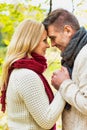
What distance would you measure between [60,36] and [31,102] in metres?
0.45

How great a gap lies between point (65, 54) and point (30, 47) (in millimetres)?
218

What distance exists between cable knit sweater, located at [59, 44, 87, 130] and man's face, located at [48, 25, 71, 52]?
17 centimetres

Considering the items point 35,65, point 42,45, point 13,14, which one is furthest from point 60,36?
point 13,14

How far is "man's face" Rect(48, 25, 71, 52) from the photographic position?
7.12 ft

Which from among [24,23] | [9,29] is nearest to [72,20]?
[24,23]

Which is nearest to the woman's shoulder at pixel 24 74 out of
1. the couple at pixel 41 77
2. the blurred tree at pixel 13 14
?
the couple at pixel 41 77

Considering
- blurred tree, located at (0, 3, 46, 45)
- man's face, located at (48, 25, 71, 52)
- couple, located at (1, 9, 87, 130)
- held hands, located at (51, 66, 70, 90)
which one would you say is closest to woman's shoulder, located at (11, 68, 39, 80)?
couple, located at (1, 9, 87, 130)

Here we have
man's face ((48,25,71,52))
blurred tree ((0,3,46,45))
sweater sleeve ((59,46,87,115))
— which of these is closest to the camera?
sweater sleeve ((59,46,87,115))

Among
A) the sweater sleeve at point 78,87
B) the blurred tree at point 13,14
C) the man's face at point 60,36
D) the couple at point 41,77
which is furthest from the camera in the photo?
the blurred tree at point 13,14

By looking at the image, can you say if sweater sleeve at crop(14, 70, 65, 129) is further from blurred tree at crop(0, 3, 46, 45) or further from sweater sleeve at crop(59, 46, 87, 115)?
blurred tree at crop(0, 3, 46, 45)

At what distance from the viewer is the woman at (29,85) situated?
2.08 metres

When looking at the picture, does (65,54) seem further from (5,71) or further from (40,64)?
(5,71)

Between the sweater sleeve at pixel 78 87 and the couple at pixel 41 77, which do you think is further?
the couple at pixel 41 77

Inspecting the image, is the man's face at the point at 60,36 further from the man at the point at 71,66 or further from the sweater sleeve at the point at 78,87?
the sweater sleeve at the point at 78,87
